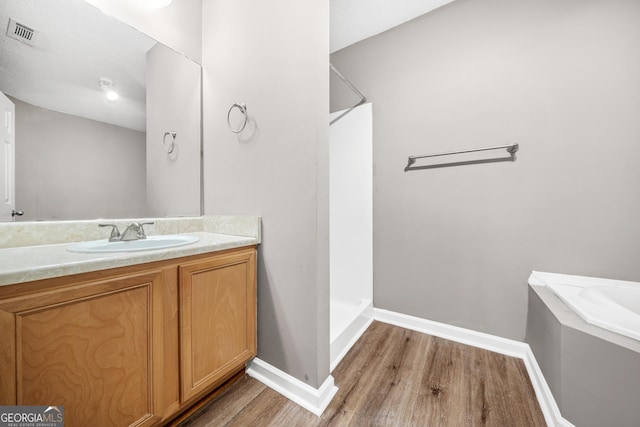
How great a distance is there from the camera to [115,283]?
786mm

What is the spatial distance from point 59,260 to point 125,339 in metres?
0.33

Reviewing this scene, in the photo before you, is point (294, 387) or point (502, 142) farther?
point (502, 142)

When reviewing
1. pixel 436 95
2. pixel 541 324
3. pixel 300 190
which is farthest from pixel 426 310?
pixel 436 95

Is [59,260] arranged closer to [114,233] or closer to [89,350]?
[89,350]

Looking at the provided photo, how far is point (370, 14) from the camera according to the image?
1.87m

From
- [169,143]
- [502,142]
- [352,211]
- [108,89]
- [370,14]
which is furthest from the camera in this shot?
[352,211]

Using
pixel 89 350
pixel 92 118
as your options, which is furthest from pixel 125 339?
pixel 92 118

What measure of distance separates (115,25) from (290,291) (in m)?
1.69

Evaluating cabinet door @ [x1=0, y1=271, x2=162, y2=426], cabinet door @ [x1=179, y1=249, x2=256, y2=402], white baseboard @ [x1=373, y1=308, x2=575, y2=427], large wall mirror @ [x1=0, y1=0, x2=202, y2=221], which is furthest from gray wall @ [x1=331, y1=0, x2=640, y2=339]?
cabinet door @ [x1=0, y1=271, x2=162, y2=426]

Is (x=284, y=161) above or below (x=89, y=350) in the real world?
above

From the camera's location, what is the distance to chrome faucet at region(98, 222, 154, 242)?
115cm

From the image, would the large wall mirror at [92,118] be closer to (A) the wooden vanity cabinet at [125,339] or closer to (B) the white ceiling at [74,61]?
(B) the white ceiling at [74,61]

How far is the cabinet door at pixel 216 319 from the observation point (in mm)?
990

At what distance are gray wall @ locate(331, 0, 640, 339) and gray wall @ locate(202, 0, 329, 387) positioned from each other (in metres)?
1.02
